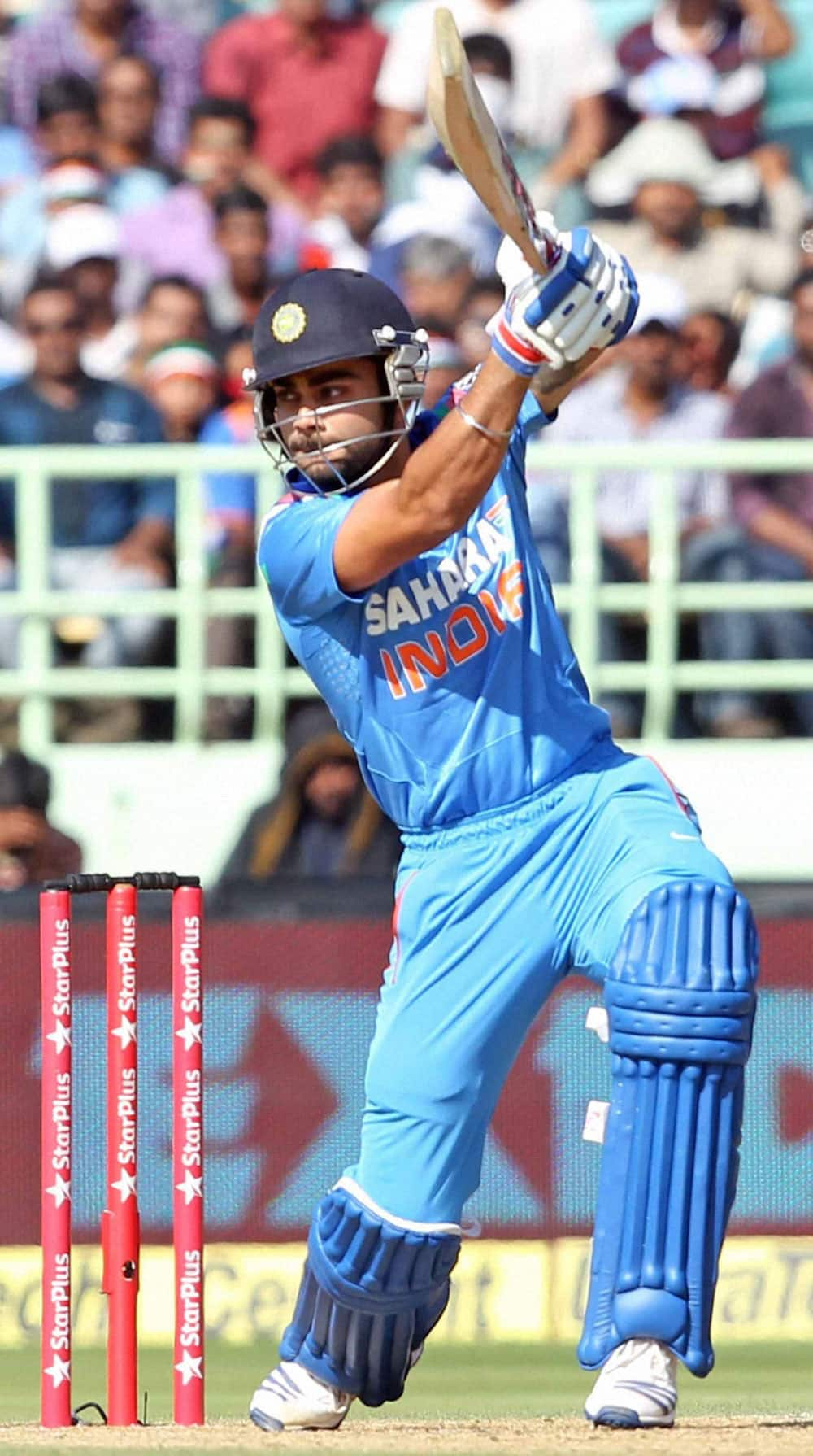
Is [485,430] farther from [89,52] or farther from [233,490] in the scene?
[89,52]

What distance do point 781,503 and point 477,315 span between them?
1.25m

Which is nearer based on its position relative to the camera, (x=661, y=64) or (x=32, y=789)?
(x=32, y=789)

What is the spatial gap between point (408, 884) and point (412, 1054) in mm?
293

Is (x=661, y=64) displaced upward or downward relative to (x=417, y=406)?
upward

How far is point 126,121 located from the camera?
876 centimetres

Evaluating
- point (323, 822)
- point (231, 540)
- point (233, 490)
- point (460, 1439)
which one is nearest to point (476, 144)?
point (460, 1439)

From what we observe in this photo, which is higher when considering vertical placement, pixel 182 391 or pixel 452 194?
pixel 452 194

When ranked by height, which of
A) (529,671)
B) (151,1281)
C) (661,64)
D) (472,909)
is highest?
(661,64)

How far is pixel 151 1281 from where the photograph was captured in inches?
234

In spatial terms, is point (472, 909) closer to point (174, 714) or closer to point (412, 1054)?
point (412, 1054)

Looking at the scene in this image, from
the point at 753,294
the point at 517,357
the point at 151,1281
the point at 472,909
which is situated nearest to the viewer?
the point at 517,357

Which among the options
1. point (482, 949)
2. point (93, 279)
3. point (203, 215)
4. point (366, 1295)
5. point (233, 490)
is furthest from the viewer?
point (203, 215)

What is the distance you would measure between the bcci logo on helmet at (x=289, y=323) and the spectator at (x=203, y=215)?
4664 millimetres

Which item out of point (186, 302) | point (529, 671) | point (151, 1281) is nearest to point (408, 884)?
point (529, 671)
